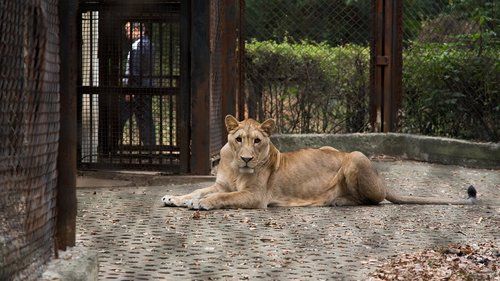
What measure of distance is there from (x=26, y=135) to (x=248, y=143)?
4897 millimetres

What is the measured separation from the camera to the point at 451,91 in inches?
548

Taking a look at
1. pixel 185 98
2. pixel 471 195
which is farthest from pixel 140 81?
pixel 471 195

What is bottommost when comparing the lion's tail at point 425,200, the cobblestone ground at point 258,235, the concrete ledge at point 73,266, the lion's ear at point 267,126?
the cobblestone ground at point 258,235

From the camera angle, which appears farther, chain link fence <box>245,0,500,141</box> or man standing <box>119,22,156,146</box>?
chain link fence <box>245,0,500,141</box>

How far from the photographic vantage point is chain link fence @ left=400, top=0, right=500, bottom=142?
1352 centimetres

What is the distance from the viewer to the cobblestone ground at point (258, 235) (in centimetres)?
650

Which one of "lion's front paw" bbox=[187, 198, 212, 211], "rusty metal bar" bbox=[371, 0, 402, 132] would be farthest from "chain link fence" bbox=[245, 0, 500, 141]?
"lion's front paw" bbox=[187, 198, 212, 211]

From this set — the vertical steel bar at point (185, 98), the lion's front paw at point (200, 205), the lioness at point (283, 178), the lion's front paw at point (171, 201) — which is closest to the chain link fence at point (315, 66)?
the vertical steel bar at point (185, 98)

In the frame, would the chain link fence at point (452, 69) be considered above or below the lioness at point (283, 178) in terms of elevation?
above

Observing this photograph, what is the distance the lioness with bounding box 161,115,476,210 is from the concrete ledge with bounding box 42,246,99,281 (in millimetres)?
3907

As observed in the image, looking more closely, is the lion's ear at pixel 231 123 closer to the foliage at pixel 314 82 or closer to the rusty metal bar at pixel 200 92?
the rusty metal bar at pixel 200 92

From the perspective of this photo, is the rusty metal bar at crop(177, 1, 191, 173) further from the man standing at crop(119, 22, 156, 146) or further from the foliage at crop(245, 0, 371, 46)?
the foliage at crop(245, 0, 371, 46)

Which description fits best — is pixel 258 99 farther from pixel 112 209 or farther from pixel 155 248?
pixel 155 248

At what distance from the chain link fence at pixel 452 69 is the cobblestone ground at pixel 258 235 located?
290 cm
